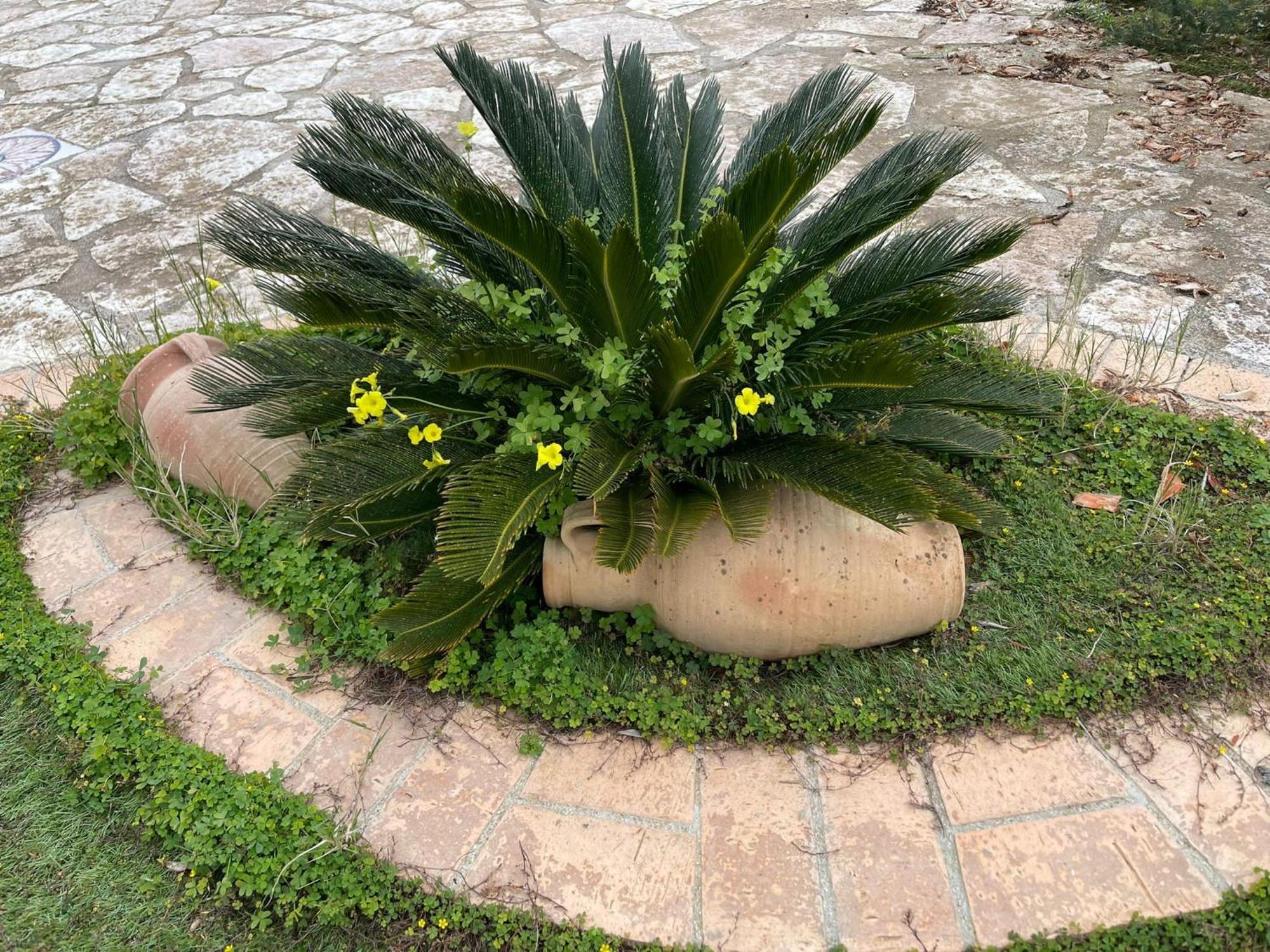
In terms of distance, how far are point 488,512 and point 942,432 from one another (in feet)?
3.94

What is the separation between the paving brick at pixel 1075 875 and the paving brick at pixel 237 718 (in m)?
1.51

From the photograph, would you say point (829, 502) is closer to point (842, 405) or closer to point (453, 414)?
point (842, 405)

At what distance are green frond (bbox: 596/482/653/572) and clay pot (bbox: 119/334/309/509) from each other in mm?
1054

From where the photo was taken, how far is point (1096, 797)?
1.85 metres

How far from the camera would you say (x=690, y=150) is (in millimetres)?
2484

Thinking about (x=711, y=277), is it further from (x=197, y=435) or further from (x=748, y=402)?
(x=197, y=435)

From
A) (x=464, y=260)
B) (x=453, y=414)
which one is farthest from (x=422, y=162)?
(x=453, y=414)

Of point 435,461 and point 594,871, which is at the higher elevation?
point 435,461

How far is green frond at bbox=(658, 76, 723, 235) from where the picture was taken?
243 centimetres

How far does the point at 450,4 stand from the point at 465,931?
731 cm

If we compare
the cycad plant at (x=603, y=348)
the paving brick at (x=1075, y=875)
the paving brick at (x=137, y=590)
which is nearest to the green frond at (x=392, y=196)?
the cycad plant at (x=603, y=348)

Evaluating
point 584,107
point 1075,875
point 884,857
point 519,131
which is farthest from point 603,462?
point 584,107

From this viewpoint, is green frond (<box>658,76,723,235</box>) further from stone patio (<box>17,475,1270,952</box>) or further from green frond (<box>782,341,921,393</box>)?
stone patio (<box>17,475,1270,952</box>)

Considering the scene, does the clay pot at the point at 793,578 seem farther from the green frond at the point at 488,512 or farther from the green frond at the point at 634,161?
the green frond at the point at 634,161
